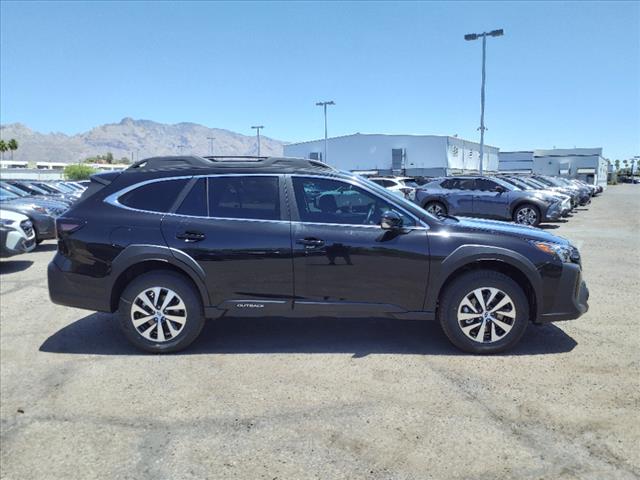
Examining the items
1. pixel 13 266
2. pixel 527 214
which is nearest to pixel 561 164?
pixel 527 214

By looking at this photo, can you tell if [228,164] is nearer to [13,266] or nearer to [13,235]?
[13,235]


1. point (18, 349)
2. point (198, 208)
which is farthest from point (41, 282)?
point (198, 208)

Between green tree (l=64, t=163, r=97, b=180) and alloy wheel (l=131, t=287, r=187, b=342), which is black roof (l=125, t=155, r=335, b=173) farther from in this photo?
green tree (l=64, t=163, r=97, b=180)

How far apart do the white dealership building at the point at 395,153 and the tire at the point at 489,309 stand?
2847 inches

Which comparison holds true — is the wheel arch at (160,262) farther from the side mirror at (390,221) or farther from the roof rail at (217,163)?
the side mirror at (390,221)

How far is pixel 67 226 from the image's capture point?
4730 millimetres

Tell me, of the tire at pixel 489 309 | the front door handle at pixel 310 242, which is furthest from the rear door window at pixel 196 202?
the tire at pixel 489 309

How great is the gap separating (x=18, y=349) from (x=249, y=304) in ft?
7.71

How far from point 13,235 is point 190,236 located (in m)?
5.93

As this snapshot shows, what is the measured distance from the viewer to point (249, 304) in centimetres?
457

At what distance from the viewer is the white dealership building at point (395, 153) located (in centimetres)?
7819

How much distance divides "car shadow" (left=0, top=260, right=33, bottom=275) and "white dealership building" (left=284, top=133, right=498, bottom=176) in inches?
2673

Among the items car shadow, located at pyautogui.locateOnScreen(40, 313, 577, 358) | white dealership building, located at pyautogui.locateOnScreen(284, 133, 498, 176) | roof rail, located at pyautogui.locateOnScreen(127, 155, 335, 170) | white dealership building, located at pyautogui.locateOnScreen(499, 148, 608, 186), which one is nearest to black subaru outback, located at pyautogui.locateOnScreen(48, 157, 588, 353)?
roof rail, located at pyautogui.locateOnScreen(127, 155, 335, 170)

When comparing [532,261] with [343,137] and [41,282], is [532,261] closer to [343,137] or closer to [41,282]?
[41,282]
